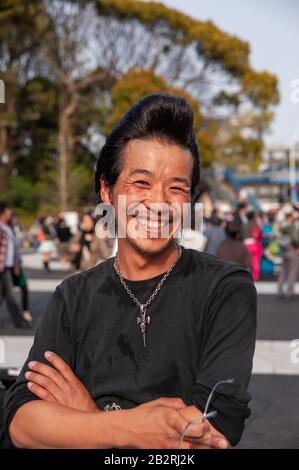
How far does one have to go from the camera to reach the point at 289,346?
7699 millimetres

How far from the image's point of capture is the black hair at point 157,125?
5.53 ft

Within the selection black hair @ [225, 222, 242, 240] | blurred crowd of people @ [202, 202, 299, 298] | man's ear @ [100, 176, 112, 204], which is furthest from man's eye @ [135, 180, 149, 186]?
black hair @ [225, 222, 242, 240]

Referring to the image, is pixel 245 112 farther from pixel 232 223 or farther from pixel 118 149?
pixel 118 149

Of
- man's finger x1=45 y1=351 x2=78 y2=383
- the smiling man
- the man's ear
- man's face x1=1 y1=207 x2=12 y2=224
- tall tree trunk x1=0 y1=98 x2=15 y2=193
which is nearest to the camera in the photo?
the smiling man

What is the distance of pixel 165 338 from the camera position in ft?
5.35

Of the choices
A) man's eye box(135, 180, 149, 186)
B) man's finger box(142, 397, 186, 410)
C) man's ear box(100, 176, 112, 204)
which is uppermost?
man's eye box(135, 180, 149, 186)

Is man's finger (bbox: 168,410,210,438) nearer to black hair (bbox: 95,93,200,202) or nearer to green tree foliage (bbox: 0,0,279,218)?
black hair (bbox: 95,93,200,202)

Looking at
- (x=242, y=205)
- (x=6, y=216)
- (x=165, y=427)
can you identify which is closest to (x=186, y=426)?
(x=165, y=427)

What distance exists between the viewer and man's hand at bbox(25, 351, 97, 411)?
5.26 ft

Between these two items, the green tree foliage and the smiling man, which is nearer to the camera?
the smiling man

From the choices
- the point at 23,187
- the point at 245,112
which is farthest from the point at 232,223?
the point at 245,112

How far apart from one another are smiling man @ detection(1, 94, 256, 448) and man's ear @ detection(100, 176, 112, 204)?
46 mm

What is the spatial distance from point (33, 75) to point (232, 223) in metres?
34.0

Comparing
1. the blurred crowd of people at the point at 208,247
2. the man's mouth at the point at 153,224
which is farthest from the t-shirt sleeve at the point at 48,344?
the blurred crowd of people at the point at 208,247
